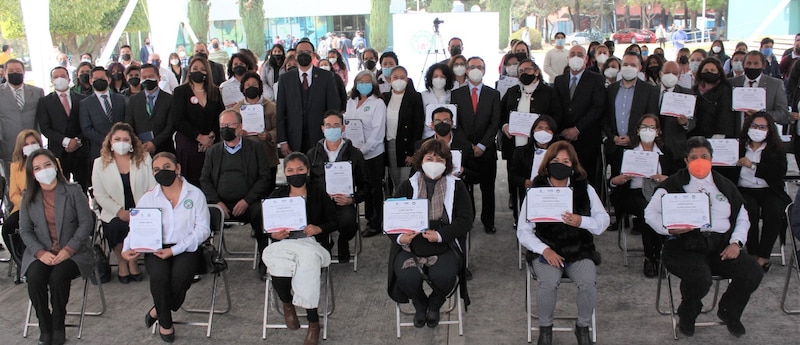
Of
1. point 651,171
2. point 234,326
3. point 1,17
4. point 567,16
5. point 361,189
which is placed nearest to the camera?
point 234,326

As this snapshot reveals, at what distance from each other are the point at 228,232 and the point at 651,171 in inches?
183

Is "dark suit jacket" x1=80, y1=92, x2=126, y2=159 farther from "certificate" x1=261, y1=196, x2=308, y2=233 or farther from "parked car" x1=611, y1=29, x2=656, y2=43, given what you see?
"parked car" x1=611, y1=29, x2=656, y2=43

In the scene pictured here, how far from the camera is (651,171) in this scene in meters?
6.26

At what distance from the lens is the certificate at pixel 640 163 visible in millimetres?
6250

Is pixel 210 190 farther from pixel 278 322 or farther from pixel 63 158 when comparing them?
pixel 63 158

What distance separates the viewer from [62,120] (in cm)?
811

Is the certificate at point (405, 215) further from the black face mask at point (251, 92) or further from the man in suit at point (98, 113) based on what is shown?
the man in suit at point (98, 113)

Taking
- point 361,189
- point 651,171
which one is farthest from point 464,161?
point 651,171

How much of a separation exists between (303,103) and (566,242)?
355cm

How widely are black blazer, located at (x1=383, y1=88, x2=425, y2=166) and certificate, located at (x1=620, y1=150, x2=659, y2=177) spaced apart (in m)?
2.25

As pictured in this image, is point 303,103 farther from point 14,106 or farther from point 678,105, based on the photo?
point 678,105

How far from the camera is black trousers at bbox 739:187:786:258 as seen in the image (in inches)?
247

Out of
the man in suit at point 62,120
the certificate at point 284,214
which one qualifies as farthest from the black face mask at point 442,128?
the man in suit at point 62,120

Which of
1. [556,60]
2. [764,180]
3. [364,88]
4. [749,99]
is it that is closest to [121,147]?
[364,88]
